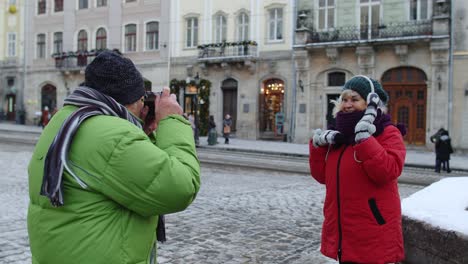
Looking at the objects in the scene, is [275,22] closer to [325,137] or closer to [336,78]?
[336,78]

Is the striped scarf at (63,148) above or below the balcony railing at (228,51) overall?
below

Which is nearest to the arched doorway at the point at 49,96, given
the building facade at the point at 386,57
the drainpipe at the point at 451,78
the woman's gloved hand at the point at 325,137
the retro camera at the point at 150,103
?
the building facade at the point at 386,57

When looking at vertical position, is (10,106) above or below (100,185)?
above

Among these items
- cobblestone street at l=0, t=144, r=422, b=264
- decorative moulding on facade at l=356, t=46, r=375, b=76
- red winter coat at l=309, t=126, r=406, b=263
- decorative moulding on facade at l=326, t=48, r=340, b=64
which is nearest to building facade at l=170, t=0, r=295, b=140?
decorative moulding on facade at l=326, t=48, r=340, b=64

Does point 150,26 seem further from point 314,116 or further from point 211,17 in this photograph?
point 314,116

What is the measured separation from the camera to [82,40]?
3703 centimetres

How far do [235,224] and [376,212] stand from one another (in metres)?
4.23

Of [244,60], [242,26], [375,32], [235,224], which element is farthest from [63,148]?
[242,26]

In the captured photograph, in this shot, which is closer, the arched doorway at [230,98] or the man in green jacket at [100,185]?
the man in green jacket at [100,185]

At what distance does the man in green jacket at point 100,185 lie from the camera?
1887 mm

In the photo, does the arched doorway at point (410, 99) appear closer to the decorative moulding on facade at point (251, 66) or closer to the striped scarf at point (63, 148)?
the decorative moulding on facade at point (251, 66)

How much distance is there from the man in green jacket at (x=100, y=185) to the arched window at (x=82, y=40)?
36707mm

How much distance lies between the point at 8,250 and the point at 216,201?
4.12m

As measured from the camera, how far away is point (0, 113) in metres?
41.3
